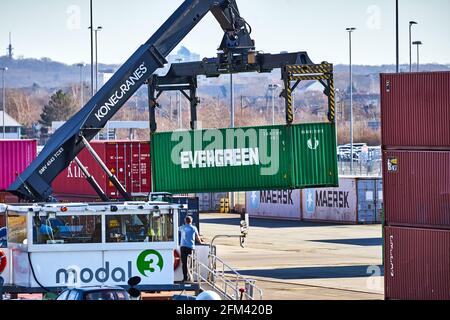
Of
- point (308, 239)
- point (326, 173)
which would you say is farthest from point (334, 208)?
point (326, 173)

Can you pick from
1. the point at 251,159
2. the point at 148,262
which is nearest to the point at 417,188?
the point at 148,262

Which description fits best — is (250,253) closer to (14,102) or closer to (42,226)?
(42,226)

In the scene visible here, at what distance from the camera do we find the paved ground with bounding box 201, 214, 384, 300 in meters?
32.7

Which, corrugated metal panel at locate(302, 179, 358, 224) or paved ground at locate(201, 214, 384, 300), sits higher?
corrugated metal panel at locate(302, 179, 358, 224)

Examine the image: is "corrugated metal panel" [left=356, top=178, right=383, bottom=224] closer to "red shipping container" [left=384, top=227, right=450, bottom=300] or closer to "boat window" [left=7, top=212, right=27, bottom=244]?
"red shipping container" [left=384, top=227, right=450, bottom=300]

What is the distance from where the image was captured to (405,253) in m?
26.7

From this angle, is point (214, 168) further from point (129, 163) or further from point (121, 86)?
point (129, 163)

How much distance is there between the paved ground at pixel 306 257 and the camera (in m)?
32.7

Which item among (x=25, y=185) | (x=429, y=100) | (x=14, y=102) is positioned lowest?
(x=25, y=185)

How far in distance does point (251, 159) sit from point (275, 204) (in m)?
28.9

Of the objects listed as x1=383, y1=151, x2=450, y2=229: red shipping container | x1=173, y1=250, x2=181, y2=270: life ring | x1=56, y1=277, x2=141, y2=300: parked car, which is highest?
x1=383, y1=151, x2=450, y2=229: red shipping container

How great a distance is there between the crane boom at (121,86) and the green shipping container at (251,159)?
3474mm

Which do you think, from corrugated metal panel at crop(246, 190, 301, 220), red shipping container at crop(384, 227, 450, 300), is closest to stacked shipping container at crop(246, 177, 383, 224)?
corrugated metal panel at crop(246, 190, 301, 220)

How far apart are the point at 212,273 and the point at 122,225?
105 inches
